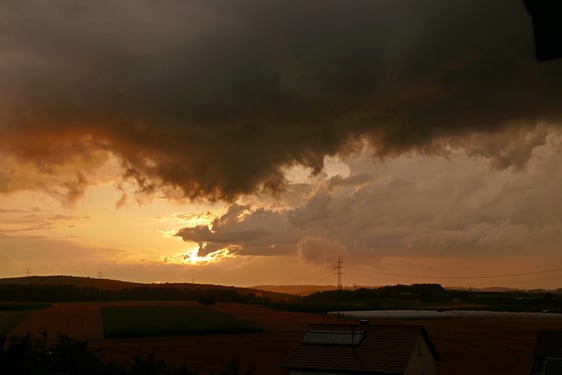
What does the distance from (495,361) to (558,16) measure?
203 ft

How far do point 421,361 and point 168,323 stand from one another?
61.6 m

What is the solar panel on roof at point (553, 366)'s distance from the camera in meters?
30.9

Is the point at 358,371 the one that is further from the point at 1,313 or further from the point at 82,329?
the point at 1,313

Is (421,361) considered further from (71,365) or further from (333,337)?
(71,365)

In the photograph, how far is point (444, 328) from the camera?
9688 centimetres

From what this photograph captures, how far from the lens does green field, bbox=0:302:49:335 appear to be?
89.1 metres

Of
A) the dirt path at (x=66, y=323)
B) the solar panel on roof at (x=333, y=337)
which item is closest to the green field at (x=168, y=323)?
the dirt path at (x=66, y=323)

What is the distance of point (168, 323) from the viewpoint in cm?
9562

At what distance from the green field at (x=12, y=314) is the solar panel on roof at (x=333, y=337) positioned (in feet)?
167

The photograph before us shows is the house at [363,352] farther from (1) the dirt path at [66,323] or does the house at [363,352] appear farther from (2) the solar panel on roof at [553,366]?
(1) the dirt path at [66,323]

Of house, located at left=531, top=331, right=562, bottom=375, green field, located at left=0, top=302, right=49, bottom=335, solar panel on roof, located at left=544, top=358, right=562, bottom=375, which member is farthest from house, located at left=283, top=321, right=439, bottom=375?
green field, located at left=0, top=302, right=49, bottom=335

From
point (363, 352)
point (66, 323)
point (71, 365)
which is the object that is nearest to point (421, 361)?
point (363, 352)

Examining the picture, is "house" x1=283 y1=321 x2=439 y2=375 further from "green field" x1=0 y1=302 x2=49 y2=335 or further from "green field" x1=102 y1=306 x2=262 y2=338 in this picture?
"green field" x1=0 y1=302 x2=49 y2=335

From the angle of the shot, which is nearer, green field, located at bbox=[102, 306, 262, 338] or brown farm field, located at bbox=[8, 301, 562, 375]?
brown farm field, located at bbox=[8, 301, 562, 375]
